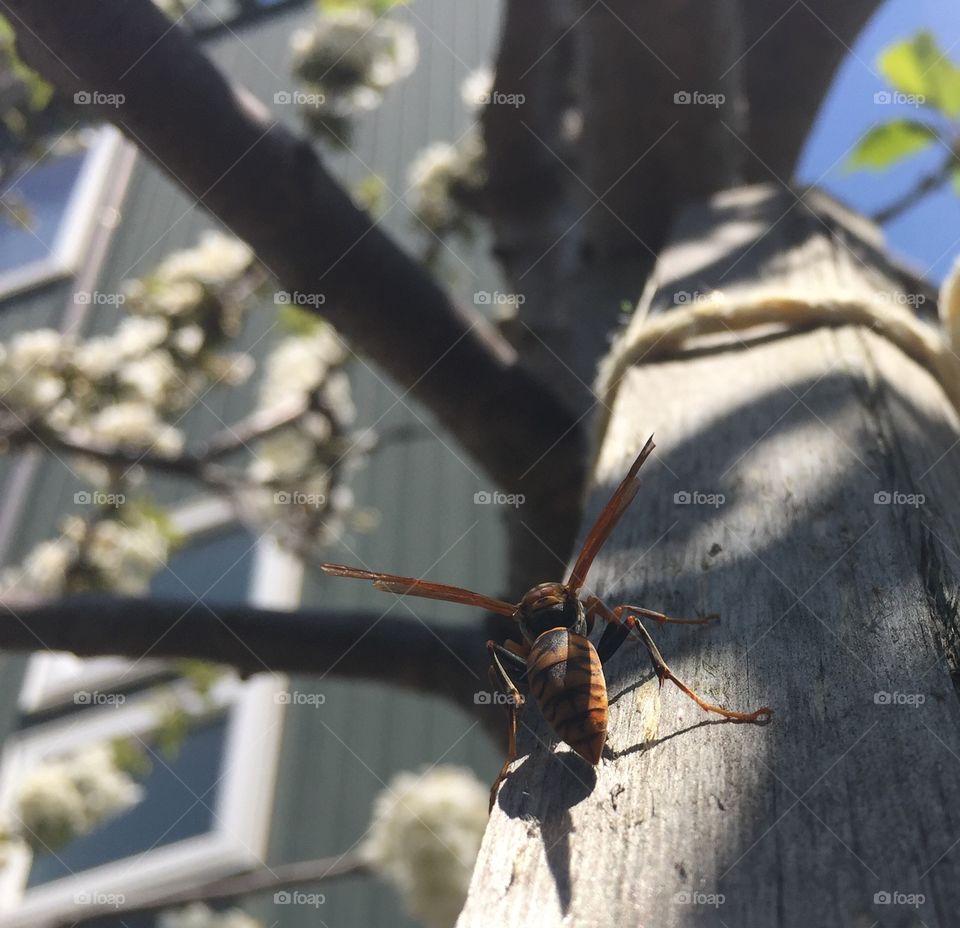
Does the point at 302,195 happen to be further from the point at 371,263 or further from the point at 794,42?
the point at 794,42

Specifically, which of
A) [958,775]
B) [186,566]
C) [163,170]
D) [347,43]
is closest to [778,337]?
[958,775]

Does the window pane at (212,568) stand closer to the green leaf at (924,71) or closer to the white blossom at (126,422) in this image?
the white blossom at (126,422)

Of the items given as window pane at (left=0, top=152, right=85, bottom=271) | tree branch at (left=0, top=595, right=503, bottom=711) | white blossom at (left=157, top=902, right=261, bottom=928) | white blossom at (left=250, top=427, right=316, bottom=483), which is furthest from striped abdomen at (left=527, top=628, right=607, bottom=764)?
window pane at (left=0, top=152, right=85, bottom=271)

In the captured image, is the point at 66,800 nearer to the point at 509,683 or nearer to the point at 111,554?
the point at 111,554

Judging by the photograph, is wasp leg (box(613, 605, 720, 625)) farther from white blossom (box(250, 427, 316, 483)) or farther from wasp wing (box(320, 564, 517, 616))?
white blossom (box(250, 427, 316, 483))

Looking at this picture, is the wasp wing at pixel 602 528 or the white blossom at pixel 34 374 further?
the white blossom at pixel 34 374

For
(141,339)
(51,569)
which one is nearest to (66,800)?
(51,569)

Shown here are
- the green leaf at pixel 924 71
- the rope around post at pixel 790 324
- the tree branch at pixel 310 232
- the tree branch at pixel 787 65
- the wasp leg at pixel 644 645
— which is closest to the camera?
the wasp leg at pixel 644 645

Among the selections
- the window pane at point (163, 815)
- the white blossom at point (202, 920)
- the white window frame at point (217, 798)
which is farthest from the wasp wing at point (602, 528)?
the window pane at point (163, 815)
